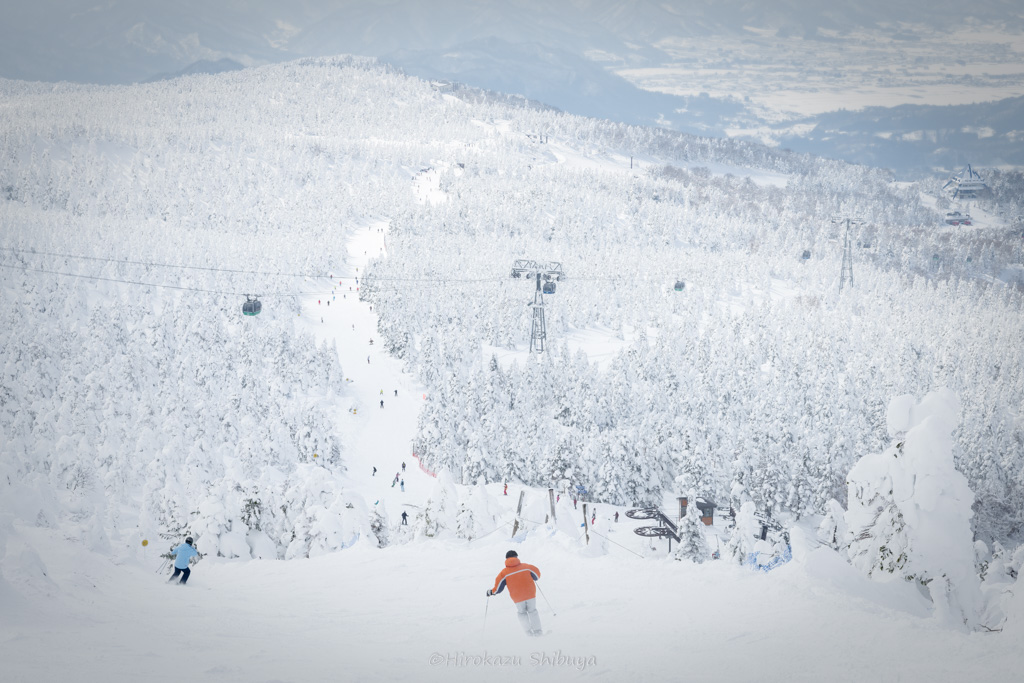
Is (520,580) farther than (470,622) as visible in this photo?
No

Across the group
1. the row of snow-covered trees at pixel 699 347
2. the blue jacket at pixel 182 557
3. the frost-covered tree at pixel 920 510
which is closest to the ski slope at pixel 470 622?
the blue jacket at pixel 182 557

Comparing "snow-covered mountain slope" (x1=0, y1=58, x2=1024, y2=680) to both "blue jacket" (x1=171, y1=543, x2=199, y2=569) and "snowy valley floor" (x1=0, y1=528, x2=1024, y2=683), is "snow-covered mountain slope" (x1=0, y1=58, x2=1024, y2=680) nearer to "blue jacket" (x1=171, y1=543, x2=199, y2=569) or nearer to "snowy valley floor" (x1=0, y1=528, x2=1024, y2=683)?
"snowy valley floor" (x1=0, y1=528, x2=1024, y2=683)

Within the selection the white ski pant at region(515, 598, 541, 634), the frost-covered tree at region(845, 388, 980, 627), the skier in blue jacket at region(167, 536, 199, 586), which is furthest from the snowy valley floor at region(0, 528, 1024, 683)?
the frost-covered tree at region(845, 388, 980, 627)

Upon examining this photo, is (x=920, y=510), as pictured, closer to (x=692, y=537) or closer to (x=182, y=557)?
(x=692, y=537)

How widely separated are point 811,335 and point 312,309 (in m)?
62.3

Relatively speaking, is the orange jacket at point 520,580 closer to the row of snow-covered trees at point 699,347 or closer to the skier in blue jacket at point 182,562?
the skier in blue jacket at point 182,562

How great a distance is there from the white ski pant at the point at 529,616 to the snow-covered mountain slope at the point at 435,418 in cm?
29

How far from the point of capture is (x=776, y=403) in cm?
5284

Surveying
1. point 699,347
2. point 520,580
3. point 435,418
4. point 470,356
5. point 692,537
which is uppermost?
point 699,347

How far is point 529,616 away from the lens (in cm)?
929
